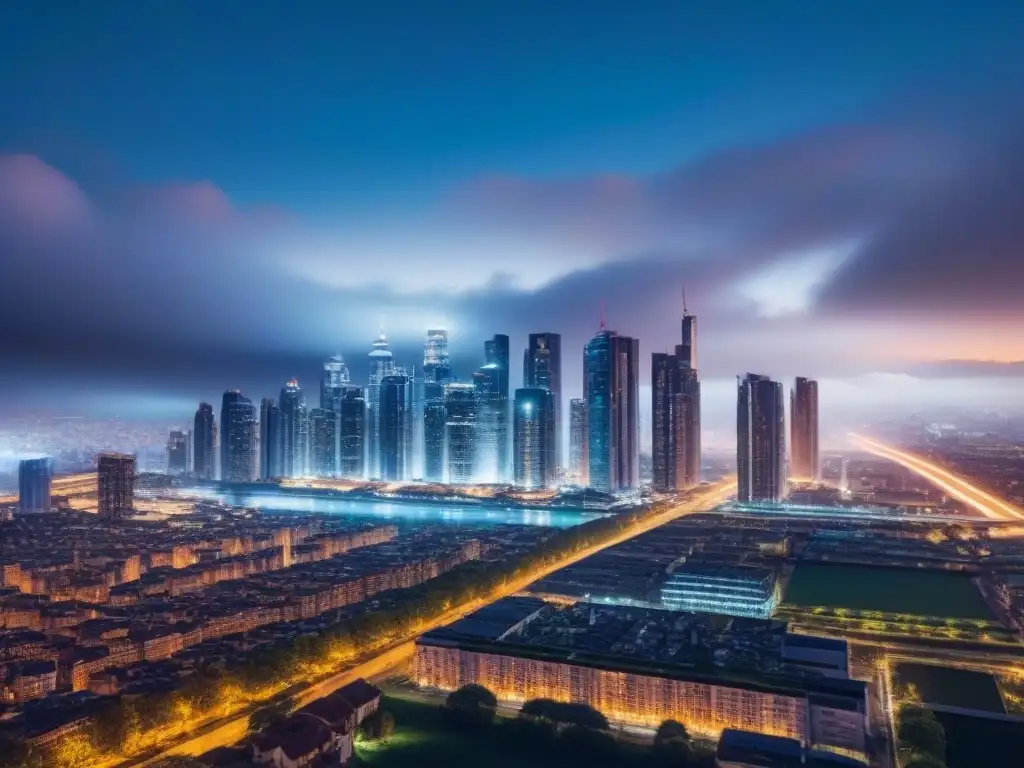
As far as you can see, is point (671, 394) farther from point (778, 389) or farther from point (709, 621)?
point (709, 621)

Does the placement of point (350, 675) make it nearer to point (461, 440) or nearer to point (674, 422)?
point (674, 422)

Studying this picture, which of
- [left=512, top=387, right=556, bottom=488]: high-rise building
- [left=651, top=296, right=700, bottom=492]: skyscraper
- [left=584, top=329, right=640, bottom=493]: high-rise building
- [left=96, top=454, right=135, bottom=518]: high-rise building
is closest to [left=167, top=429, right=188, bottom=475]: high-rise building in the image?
[left=96, top=454, right=135, bottom=518]: high-rise building

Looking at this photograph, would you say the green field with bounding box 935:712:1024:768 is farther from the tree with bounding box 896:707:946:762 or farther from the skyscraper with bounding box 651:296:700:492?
the skyscraper with bounding box 651:296:700:492

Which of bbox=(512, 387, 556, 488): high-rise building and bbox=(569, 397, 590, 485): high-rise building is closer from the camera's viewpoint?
bbox=(512, 387, 556, 488): high-rise building

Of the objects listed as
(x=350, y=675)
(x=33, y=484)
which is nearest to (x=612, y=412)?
(x=33, y=484)

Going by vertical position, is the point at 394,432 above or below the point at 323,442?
above

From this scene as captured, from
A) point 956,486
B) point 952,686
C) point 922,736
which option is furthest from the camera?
point 956,486
